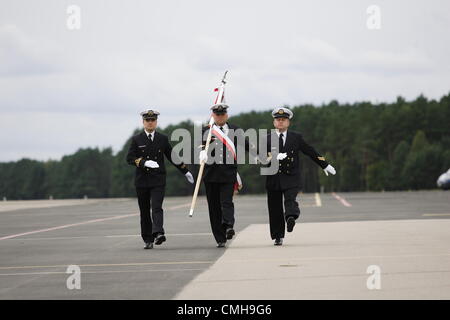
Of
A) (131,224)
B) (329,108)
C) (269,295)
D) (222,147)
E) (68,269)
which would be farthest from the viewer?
(329,108)

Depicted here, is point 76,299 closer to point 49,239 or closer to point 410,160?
point 49,239

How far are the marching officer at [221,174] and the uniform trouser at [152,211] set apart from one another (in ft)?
Answer: 2.69

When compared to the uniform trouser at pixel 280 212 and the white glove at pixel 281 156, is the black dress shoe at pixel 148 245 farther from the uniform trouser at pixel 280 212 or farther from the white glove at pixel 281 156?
the white glove at pixel 281 156

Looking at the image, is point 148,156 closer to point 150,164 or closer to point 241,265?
point 150,164

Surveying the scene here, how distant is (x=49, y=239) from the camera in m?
19.3

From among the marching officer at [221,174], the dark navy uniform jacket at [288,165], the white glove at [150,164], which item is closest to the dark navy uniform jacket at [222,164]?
the marching officer at [221,174]

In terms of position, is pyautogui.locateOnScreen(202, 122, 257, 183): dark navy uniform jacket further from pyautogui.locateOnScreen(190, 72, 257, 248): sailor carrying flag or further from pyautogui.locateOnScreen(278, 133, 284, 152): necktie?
pyautogui.locateOnScreen(278, 133, 284, 152): necktie

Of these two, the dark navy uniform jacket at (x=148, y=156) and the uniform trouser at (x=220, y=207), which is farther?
the dark navy uniform jacket at (x=148, y=156)

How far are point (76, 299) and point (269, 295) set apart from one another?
1.73 m

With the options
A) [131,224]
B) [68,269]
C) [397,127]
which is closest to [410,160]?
[397,127]

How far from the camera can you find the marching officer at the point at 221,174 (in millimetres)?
15422

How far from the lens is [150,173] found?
16016 millimetres

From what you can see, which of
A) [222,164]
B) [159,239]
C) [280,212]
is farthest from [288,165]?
[159,239]

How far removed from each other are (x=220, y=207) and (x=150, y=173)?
1.21 m
